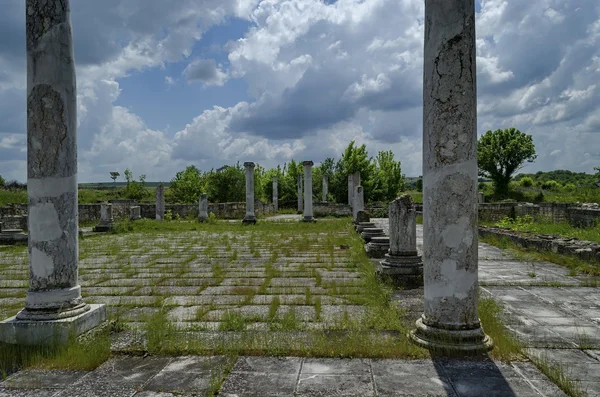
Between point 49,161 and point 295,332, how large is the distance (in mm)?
2956

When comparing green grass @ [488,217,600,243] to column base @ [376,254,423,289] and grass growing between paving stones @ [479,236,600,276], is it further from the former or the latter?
column base @ [376,254,423,289]

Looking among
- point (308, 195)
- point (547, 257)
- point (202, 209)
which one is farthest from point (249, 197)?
point (547, 257)

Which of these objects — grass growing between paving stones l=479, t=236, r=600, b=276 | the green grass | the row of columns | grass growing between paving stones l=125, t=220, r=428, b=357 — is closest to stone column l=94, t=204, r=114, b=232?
grass growing between paving stones l=125, t=220, r=428, b=357

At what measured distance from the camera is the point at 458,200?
3938 mm

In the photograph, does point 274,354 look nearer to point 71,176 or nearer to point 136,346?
point 136,346

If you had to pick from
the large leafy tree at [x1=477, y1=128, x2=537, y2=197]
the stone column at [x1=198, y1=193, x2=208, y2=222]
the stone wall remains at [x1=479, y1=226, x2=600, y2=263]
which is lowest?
the stone wall remains at [x1=479, y1=226, x2=600, y2=263]

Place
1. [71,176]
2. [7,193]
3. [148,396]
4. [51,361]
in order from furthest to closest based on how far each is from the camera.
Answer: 1. [7,193]
2. [71,176]
3. [51,361]
4. [148,396]

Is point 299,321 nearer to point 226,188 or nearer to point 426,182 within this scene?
point 426,182

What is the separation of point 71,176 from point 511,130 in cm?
5531

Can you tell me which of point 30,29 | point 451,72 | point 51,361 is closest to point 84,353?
point 51,361

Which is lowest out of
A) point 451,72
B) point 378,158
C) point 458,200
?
point 458,200

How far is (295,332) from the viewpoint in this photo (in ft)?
14.9

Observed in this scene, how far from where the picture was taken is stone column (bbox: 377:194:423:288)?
7.39m

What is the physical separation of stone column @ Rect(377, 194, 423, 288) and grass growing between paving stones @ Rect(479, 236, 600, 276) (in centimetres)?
283
